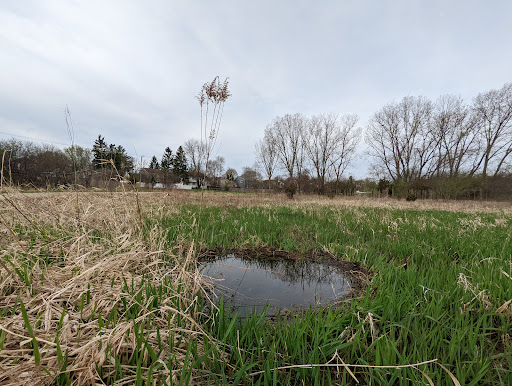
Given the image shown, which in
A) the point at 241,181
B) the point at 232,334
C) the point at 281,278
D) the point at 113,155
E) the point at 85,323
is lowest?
the point at 281,278

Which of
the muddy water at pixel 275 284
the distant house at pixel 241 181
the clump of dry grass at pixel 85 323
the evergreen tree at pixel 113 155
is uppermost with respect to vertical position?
the distant house at pixel 241 181

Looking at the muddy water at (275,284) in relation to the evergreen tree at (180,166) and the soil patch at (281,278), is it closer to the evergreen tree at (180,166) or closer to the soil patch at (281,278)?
the soil patch at (281,278)

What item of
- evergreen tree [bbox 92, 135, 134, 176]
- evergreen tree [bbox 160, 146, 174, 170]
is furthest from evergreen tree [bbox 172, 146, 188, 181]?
evergreen tree [bbox 92, 135, 134, 176]

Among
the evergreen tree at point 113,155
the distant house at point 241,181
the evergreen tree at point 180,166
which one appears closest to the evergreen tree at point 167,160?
the evergreen tree at point 180,166

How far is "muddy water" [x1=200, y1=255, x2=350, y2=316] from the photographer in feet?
6.28

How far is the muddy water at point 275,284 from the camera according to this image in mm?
1915

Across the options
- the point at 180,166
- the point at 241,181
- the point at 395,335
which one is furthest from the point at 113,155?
the point at 241,181

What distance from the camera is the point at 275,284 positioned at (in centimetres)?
233

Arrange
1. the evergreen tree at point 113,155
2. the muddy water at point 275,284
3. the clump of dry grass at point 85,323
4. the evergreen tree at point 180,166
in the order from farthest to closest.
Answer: the evergreen tree at point 180,166
the evergreen tree at point 113,155
the muddy water at point 275,284
the clump of dry grass at point 85,323

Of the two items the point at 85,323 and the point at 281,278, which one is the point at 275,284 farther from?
the point at 85,323

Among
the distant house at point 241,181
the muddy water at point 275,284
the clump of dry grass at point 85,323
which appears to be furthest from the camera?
the distant house at point 241,181

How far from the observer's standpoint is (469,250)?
306 centimetres

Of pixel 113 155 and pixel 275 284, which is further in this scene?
pixel 113 155

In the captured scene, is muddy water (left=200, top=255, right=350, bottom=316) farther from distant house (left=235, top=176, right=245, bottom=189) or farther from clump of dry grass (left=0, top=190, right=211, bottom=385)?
distant house (left=235, top=176, right=245, bottom=189)
